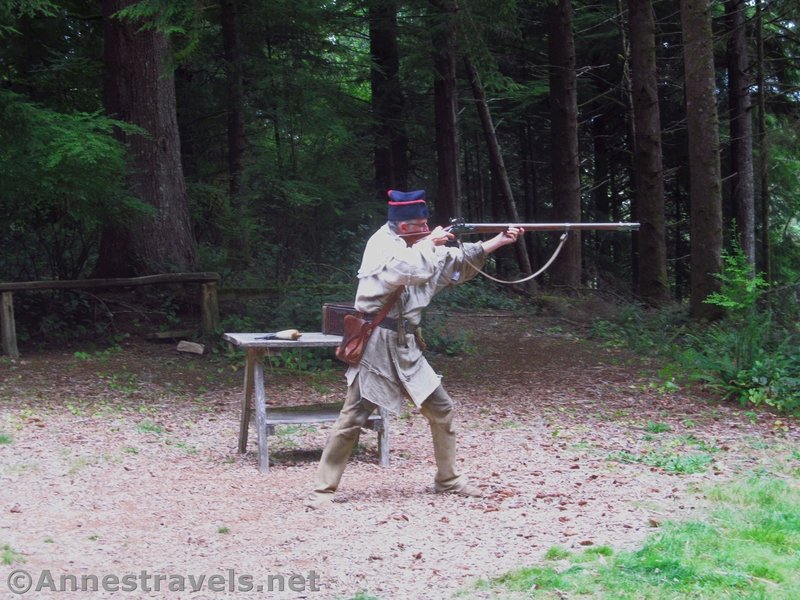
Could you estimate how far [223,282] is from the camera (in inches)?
617

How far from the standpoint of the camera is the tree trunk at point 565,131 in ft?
63.5

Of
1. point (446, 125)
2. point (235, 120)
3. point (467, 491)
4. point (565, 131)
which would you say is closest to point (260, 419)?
point (467, 491)

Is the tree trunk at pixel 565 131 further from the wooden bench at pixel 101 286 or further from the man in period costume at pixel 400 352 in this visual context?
the man in period costume at pixel 400 352

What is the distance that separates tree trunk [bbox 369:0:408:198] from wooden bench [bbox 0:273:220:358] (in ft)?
28.7

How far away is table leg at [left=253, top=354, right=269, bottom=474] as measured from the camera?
7957mm

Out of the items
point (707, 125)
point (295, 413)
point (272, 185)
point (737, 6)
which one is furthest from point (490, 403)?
point (737, 6)

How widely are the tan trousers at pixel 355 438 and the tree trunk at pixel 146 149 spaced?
8271 mm

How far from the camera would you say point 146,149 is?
14.4m

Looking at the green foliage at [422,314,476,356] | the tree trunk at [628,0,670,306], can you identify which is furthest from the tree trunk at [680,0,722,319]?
the tree trunk at [628,0,670,306]

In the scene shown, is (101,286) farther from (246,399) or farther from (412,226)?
(412,226)

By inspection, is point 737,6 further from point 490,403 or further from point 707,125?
point 490,403

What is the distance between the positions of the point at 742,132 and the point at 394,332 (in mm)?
13841

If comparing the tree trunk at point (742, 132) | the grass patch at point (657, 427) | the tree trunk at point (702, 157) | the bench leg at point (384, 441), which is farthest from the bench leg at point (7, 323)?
the tree trunk at point (742, 132)

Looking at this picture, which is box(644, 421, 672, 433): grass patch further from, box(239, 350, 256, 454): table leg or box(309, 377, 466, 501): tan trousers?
box(239, 350, 256, 454): table leg
